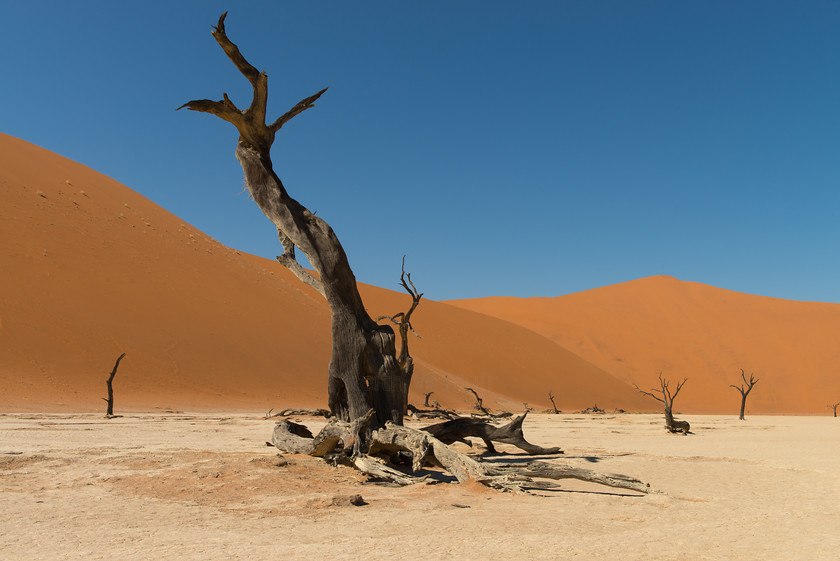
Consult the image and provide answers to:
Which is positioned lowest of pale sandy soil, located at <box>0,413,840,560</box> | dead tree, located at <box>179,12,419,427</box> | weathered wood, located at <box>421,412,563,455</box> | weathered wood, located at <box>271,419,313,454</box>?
pale sandy soil, located at <box>0,413,840,560</box>

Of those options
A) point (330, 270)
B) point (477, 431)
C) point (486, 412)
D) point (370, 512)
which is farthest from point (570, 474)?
point (486, 412)

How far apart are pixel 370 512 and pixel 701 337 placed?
64.2 metres

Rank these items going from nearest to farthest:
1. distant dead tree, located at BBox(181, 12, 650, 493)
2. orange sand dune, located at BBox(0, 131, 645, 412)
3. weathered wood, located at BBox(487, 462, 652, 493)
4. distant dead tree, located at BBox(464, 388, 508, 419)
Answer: weathered wood, located at BBox(487, 462, 652, 493), distant dead tree, located at BBox(181, 12, 650, 493), distant dead tree, located at BBox(464, 388, 508, 419), orange sand dune, located at BBox(0, 131, 645, 412)

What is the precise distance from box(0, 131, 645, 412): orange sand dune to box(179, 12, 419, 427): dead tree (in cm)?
1600

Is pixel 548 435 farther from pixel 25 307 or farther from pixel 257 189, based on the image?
pixel 25 307

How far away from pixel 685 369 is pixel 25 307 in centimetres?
5097

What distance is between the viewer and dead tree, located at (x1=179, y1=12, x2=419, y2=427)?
848 cm

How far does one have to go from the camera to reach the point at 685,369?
56.2m

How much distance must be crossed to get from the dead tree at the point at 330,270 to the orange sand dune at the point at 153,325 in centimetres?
1600

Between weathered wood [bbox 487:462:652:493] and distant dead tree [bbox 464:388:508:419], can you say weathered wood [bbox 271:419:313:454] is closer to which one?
weathered wood [bbox 487:462:652:493]

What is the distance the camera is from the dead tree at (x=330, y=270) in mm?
8477

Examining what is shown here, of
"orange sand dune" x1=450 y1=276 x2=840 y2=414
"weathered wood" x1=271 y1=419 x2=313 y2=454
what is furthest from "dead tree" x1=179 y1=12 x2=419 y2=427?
"orange sand dune" x1=450 y1=276 x2=840 y2=414

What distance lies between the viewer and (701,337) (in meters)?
62.8

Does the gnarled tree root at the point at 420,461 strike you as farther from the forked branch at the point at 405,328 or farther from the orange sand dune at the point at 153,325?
the orange sand dune at the point at 153,325
